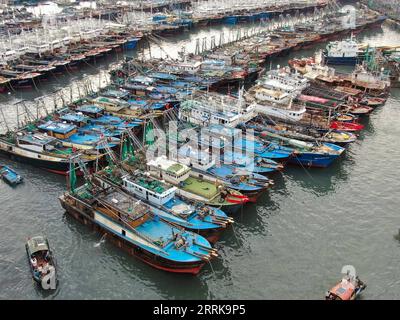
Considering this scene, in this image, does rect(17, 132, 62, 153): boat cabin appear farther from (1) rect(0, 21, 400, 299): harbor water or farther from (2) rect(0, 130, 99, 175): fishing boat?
(1) rect(0, 21, 400, 299): harbor water

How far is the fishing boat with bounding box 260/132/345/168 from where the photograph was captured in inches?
2191

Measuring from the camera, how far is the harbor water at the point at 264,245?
37219 mm

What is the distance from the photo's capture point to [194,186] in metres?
46.8

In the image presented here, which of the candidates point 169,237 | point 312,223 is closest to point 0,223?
point 169,237

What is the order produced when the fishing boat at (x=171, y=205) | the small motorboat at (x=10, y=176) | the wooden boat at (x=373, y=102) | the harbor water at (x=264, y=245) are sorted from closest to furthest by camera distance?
the harbor water at (x=264, y=245), the fishing boat at (x=171, y=205), the small motorboat at (x=10, y=176), the wooden boat at (x=373, y=102)

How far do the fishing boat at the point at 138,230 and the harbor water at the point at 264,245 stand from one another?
124 cm

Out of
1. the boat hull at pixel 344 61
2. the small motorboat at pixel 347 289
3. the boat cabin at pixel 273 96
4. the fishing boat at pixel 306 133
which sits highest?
the boat hull at pixel 344 61

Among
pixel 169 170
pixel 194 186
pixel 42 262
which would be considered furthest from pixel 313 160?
pixel 42 262

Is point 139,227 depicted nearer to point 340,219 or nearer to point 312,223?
point 312,223

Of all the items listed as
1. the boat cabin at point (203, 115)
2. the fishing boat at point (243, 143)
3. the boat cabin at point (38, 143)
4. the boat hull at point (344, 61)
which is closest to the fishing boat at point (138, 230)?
the boat cabin at point (38, 143)

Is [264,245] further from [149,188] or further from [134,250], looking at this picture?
[149,188]

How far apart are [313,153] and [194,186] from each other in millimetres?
18586

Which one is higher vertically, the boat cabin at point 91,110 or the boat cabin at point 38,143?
the boat cabin at point 91,110

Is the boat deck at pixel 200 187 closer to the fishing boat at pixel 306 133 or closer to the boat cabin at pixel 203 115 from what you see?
the boat cabin at pixel 203 115
